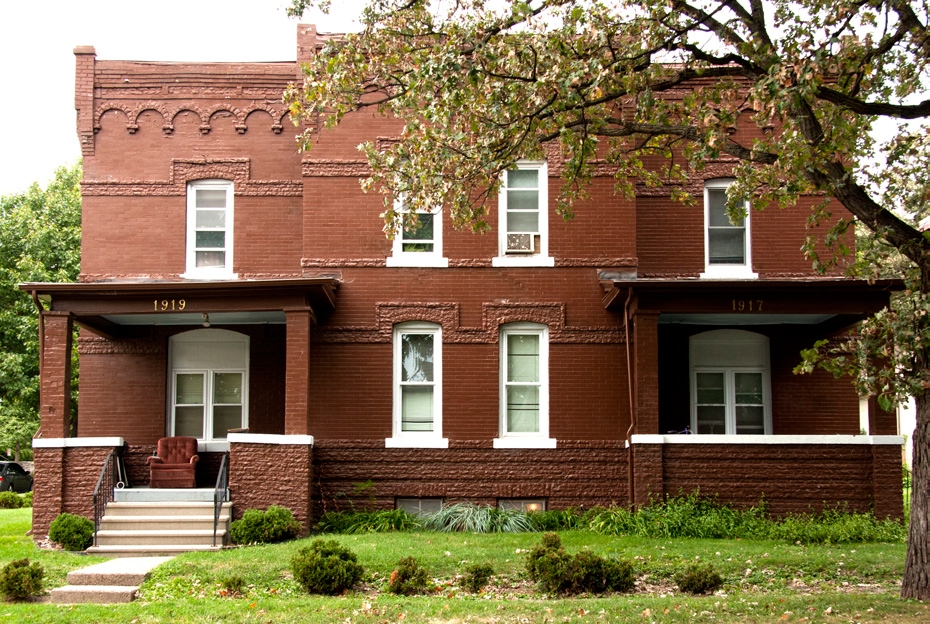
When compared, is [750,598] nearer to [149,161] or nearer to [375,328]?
[375,328]

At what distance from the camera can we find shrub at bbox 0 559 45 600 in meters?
11.4

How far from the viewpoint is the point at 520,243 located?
58.5 feet

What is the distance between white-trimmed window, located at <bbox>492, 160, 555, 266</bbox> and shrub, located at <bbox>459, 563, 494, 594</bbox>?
7.04 m

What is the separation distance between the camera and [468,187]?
39.2ft

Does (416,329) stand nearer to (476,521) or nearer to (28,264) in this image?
(476,521)

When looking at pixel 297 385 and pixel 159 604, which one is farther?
pixel 297 385

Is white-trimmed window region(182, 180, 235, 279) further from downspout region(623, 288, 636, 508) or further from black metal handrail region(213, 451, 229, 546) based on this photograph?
downspout region(623, 288, 636, 508)

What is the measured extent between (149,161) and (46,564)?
7.95 metres

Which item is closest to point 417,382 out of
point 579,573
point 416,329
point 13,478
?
point 416,329

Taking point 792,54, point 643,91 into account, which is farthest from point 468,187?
point 792,54

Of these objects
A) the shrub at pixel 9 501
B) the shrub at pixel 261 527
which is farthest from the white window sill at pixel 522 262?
the shrub at pixel 9 501

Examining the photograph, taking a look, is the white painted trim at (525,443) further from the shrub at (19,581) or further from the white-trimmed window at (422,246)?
the shrub at (19,581)

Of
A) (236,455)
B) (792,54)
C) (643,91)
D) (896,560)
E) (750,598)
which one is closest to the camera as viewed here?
(792,54)

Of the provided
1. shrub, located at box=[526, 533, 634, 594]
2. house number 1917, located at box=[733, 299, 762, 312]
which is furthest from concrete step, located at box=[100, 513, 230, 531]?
house number 1917, located at box=[733, 299, 762, 312]
